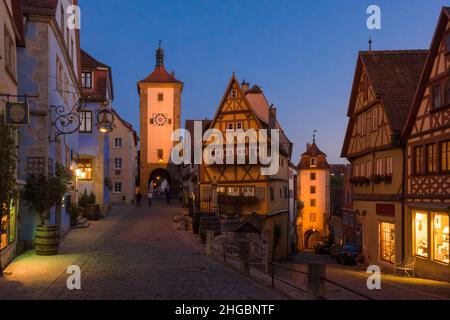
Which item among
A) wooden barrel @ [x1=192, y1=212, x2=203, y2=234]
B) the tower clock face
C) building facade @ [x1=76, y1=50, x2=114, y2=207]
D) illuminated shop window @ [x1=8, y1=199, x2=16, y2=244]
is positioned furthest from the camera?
the tower clock face

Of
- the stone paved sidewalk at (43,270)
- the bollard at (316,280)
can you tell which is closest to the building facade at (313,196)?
the stone paved sidewalk at (43,270)

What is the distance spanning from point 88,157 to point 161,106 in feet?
89.9

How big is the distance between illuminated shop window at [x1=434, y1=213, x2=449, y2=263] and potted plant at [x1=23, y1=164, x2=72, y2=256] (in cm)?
1346

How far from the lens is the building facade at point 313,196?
6469 centimetres

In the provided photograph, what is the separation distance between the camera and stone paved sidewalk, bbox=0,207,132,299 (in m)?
12.0

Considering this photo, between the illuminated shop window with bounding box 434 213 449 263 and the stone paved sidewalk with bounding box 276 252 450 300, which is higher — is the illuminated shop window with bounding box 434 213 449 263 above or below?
above

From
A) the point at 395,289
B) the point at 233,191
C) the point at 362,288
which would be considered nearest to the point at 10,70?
the point at 362,288

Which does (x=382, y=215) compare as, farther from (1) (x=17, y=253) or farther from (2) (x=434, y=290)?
(1) (x=17, y=253)

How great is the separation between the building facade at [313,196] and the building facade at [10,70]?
49.4 metres

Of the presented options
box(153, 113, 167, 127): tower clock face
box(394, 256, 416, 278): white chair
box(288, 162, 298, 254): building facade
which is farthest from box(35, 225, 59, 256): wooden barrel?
box(153, 113, 167, 127): tower clock face

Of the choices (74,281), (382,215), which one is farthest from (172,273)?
(382,215)

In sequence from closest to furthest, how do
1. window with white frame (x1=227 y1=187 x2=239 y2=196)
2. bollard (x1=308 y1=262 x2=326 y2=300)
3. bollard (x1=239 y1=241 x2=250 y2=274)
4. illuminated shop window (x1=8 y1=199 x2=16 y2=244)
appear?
bollard (x1=308 y1=262 x2=326 y2=300) → bollard (x1=239 y1=241 x2=250 y2=274) → illuminated shop window (x1=8 y1=199 x2=16 y2=244) → window with white frame (x1=227 y1=187 x2=239 y2=196)

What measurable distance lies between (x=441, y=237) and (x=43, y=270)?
13.5m

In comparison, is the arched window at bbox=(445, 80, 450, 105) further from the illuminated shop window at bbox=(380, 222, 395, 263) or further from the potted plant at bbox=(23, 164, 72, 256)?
the potted plant at bbox=(23, 164, 72, 256)
